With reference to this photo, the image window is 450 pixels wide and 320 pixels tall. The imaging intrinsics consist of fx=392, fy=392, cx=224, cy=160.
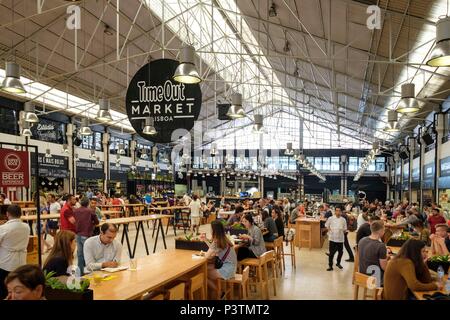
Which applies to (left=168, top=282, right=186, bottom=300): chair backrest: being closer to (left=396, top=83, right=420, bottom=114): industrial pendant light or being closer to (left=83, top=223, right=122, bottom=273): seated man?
(left=83, top=223, right=122, bottom=273): seated man

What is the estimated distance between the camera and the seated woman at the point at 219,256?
18.4 ft

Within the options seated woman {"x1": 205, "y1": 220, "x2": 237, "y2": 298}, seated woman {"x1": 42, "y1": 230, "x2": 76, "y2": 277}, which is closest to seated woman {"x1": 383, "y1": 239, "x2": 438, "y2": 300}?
seated woman {"x1": 205, "y1": 220, "x2": 237, "y2": 298}

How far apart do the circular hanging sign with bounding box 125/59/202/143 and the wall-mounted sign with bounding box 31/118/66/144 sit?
16614mm

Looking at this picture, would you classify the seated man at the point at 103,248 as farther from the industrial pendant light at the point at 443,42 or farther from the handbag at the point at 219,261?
the industrial pendant light at the point at 443,42

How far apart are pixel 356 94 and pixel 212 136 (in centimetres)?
2094

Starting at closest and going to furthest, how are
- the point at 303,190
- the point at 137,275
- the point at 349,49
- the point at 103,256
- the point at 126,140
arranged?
the point at 137,275 < the point at 103,256 < the point at 349,49 < the point at 126,140 < the point at 303,190

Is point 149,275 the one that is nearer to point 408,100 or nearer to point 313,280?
point 313,280

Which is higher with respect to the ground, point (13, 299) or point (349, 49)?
point (349, 49)

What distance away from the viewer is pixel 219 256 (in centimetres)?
571

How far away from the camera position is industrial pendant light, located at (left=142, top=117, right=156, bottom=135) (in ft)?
16.1

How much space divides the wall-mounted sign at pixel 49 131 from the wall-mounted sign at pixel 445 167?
17802mm
